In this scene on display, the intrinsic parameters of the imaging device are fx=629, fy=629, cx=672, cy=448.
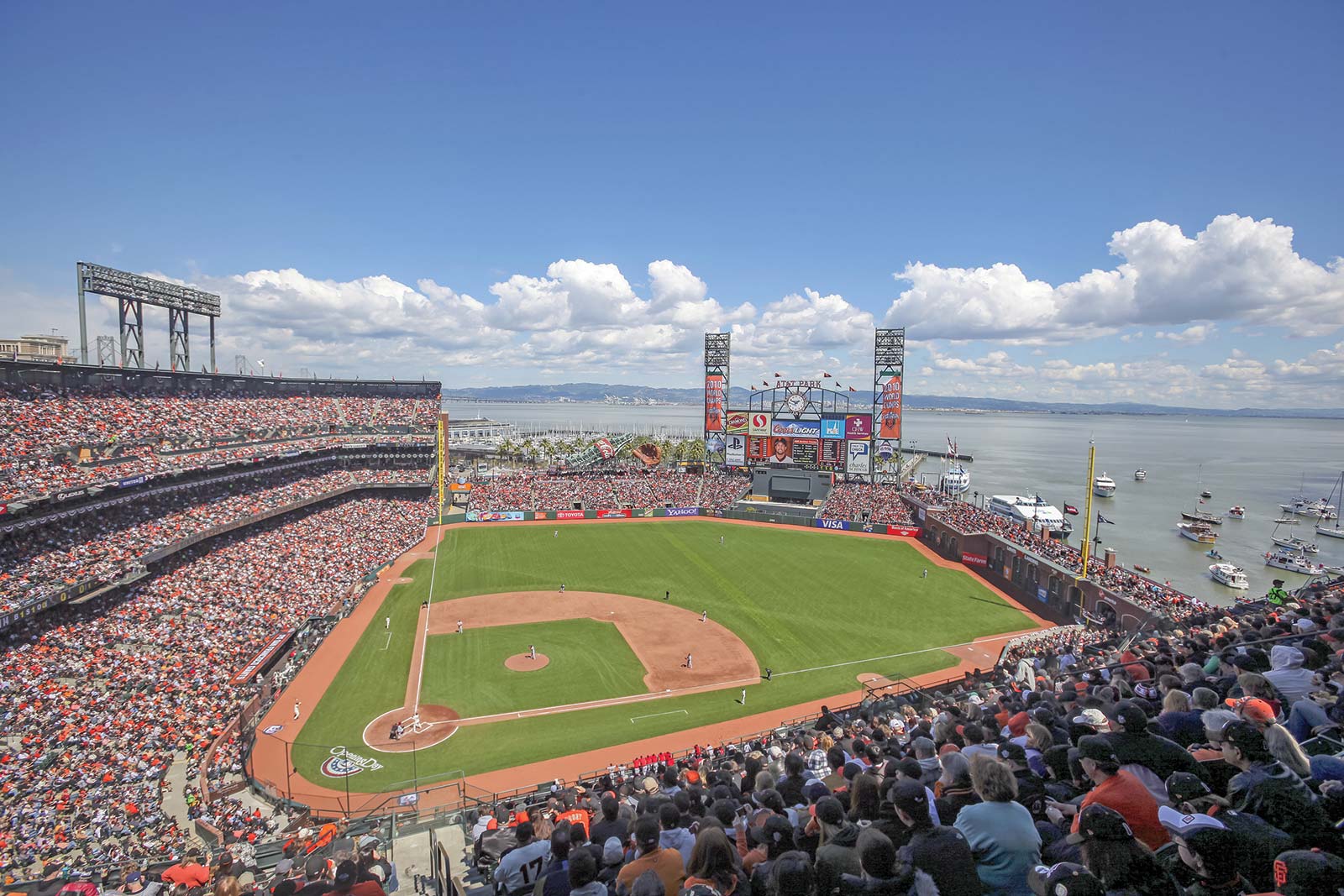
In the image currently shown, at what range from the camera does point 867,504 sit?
5550 centimetres

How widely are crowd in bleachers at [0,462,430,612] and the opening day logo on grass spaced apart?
1164 cm

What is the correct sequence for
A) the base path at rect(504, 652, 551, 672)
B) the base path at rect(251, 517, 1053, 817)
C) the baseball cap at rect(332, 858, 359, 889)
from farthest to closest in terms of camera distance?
the base path at rect(504, 652, 551, 672) → the base path at rect(251, 517, 1053, 817) → the baseball cap at rect(332, 858, 359, 889)

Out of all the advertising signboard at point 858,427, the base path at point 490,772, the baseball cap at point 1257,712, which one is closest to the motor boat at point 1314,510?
the advertising signboard at point 858,427

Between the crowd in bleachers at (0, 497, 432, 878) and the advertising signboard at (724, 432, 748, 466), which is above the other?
the advertising signboard at (724, 432, 748, 466)

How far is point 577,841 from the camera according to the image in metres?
6.61

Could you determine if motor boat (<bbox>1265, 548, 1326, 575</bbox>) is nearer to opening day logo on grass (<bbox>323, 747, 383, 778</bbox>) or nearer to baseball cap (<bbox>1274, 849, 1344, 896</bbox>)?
baseball cap (<bbox>1274, 849, 1344, 896</bbox>)

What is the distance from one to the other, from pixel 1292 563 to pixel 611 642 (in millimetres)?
52114

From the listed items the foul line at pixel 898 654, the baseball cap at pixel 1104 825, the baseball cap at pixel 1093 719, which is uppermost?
the baseball cap at pixel 1104 825

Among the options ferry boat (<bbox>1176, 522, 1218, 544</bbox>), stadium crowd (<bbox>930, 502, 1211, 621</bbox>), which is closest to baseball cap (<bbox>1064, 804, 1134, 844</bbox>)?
stadium crowd (<bbox>930, 502, 1211, 621</bbox>)

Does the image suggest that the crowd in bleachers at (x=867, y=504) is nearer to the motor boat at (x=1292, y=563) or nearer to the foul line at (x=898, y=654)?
the foul line at (x=898, y=654)

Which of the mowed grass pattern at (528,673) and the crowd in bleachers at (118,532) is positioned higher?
the crowd in bleachers at (118,532)

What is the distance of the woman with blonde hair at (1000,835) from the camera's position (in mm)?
4039

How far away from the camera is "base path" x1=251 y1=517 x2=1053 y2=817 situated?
59.9 feet

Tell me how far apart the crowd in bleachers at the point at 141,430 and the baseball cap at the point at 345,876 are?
27708 mm
